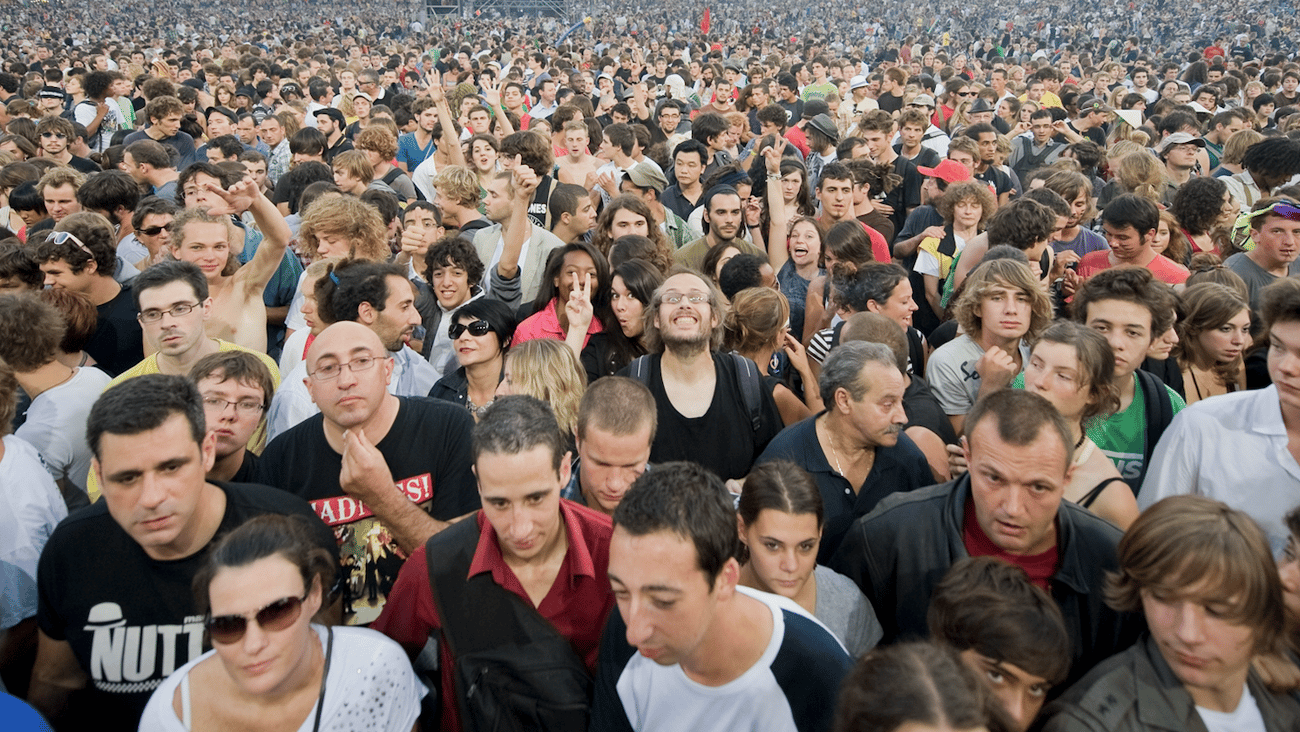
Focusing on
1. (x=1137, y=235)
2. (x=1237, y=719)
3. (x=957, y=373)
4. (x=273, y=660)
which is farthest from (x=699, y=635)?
(x=1137, y=235)

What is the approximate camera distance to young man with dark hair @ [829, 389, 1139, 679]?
2551mm

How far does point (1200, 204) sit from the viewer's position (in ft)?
18.8

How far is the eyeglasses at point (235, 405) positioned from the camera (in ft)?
10.5

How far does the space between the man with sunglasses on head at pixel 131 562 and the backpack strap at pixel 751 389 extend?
1877mm

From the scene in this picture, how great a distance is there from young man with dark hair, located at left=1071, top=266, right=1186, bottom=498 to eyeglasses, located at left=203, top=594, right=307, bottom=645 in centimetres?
283

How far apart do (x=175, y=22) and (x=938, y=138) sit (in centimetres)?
3547

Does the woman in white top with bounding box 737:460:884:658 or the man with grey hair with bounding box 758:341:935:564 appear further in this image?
the man with grey hair with bounding box 758:341:935:564

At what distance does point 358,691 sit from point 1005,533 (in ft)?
5.78

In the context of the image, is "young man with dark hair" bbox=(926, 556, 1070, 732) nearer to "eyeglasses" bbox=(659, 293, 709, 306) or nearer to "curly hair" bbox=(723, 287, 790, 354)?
"eyeglasses" bbox=(659, 293, 709, 306)

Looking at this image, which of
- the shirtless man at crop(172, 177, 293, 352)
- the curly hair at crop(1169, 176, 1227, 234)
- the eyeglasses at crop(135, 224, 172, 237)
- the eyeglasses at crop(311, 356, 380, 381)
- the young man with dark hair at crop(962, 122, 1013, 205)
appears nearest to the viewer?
the eyeglasses at crop(311, 356, 380, 381)

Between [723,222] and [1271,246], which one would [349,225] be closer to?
[723,222]

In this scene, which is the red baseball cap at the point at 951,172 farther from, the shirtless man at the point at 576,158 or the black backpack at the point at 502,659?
the black backpack at the point at 502,659

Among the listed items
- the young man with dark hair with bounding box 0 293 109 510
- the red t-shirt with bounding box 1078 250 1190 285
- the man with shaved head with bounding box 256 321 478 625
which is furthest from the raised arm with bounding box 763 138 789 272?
the young man with dark hair with bounding box 0 293 109 510

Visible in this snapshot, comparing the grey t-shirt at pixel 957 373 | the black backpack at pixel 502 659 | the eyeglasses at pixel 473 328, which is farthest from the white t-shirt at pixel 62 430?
the grey t-shirt at pixel 957 373
